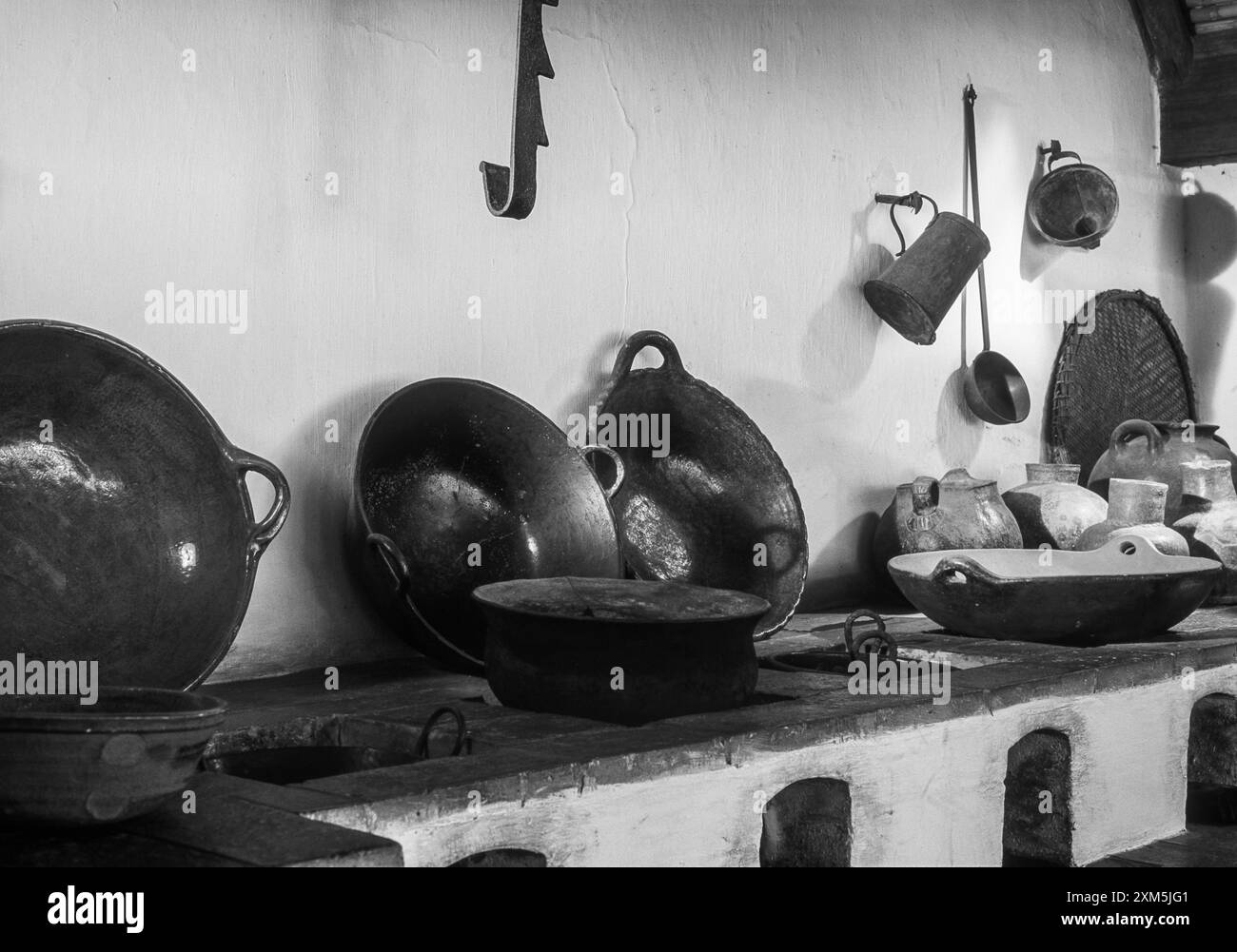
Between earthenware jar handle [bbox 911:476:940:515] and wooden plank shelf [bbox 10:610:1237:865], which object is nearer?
wooden plank shelf [bbox 10:610:1237:865]

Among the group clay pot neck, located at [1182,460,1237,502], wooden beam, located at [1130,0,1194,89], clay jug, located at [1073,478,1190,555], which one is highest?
wooden beam, located at [1130,0,1194,89]

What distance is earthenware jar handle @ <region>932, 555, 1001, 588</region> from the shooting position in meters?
3.26

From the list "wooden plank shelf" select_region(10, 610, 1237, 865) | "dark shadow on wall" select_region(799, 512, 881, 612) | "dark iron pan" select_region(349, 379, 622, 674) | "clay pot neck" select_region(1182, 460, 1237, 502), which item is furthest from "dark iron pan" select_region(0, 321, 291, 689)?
"clay pot neck" select_region(1182, 460, 1237, 502)

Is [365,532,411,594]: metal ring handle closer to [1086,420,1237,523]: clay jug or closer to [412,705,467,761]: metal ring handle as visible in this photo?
[412,705,467,761]: metal ring handle

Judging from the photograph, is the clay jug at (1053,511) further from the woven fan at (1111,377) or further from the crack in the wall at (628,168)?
the crack in the wall at (628,168)

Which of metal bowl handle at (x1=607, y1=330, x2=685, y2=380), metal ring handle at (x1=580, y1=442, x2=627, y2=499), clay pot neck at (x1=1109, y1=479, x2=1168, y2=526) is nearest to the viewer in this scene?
metal ring handle at (x1=580, y1=442, x2=627, y2=499)

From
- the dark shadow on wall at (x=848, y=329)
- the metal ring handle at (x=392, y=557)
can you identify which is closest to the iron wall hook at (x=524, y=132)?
the metal ring handle at (x=392, y=557)

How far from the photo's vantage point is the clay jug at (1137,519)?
Result: 3912 mm

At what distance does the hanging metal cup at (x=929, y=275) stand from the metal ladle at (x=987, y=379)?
39cm

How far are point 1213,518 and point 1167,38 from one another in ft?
7.00

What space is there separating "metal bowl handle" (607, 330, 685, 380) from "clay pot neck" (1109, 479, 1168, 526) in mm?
1355

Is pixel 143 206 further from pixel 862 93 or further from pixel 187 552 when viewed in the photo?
pixel 862 93
